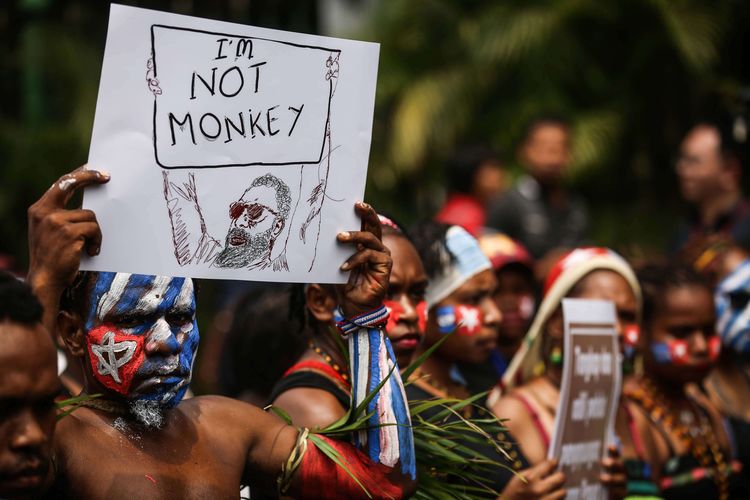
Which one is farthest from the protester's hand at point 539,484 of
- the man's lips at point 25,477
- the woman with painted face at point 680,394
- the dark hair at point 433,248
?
the man's lips at point 25,477

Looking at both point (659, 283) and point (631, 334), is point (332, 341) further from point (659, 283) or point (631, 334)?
point (659, 283)

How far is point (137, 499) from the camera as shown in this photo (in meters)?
2.83

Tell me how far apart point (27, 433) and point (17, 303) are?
0.28 metres

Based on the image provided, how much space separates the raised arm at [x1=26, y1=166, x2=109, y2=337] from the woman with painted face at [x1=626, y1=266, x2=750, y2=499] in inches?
121

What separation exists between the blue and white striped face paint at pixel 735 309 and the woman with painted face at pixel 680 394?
827mm

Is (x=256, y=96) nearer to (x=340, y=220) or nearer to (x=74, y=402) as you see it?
(x=340, y=220)

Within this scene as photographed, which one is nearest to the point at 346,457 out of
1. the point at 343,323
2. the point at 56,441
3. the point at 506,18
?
the point at 343,323

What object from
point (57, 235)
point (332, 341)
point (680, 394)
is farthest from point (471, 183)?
point (57, 235)

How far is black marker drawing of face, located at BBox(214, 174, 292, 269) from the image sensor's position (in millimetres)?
3105

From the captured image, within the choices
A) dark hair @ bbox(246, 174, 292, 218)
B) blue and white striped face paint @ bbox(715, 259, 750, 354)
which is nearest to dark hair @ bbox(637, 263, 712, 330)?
blue and white striped face paint @ bbox(715, 259, 750, 354)

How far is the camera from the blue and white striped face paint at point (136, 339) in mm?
2898

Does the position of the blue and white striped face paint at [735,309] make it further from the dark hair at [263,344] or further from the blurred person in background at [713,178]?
the dark hair at [263,344]

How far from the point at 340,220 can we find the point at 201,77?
0.57 m

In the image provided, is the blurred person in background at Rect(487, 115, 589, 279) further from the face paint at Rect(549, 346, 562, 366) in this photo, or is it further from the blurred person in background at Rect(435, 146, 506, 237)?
the face paint at Rect(549, 346, 562, 366)
